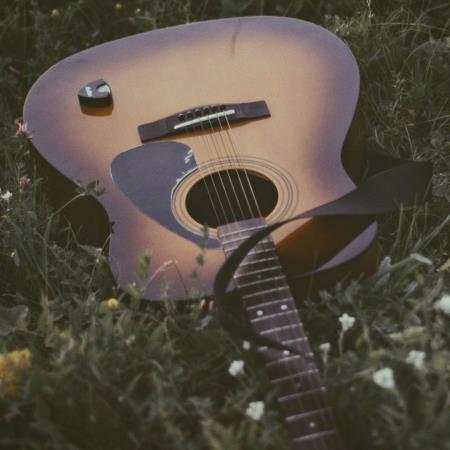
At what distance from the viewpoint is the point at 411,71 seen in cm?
254

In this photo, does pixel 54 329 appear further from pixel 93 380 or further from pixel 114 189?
pixel 114 189

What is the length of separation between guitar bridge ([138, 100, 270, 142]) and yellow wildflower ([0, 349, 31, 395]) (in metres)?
0.73

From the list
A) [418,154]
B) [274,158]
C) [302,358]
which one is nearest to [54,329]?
[302,358]

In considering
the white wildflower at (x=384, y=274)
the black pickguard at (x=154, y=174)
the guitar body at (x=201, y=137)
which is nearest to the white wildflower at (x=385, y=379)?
the guitar body at (x=201, y=137)

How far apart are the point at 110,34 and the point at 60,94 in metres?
0.85

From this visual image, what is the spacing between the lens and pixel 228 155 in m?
1.92

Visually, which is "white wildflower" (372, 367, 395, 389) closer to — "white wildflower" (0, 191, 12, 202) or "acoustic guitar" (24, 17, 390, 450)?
"acoustic guitar" (24, 17, 390, 450)

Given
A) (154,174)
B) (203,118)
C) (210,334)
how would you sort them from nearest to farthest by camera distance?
(210,334) → (154,174) → (203,118)

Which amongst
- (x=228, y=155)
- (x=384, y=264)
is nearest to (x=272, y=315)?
(x=384, y=264)

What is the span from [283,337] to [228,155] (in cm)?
60

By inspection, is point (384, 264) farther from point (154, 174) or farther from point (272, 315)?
point (154, 174)

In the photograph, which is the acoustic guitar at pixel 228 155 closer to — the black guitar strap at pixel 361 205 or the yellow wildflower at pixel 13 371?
the black guitar strap at pixel 361 205

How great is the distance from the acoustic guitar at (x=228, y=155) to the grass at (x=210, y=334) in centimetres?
8

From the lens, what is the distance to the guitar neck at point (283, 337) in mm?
1371
